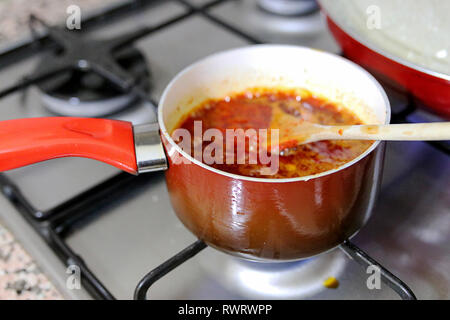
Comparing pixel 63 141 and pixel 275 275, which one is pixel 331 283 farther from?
pixel 63 141

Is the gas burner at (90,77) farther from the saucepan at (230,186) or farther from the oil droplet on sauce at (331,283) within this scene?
the oil droplet on sauce at (331,283)

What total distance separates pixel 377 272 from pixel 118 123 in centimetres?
26

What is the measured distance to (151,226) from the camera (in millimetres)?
542

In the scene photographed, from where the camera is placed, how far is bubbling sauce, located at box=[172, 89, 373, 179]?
490 mm

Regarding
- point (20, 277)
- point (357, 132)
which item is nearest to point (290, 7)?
point (357, 132)

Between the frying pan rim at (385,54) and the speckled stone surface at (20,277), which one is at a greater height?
the frying pan rim at (385,54)

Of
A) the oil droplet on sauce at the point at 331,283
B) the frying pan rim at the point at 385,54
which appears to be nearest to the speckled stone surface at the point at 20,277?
the oil droplet on sauce at the point at 331,283

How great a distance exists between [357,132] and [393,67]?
4.5 inches

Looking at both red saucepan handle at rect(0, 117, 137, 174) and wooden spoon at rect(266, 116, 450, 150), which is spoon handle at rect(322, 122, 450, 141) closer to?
wooden spoon at rect(266, 116, 450, 150)

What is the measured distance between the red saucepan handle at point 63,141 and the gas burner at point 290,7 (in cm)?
46

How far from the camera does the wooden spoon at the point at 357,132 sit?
0.41 metres
